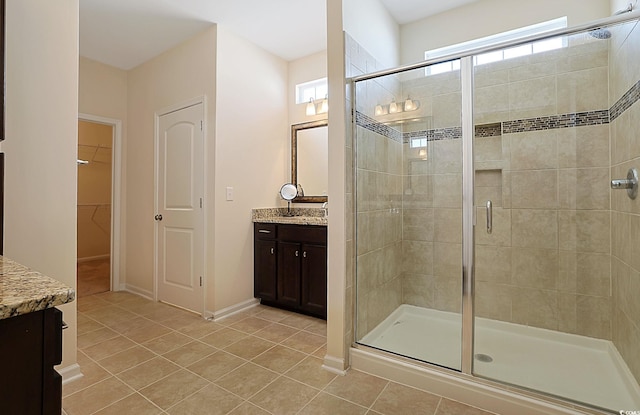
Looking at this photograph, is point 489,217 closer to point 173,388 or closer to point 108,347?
point 173,388

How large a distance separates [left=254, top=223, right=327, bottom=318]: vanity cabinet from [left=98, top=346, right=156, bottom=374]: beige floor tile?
47.1 inches

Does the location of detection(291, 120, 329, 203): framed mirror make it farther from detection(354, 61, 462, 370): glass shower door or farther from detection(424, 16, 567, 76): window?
detection(424, 16, 567, 76): window

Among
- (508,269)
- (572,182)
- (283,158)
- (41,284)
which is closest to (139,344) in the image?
(41,284)

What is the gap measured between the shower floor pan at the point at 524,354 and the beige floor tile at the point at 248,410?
794mm

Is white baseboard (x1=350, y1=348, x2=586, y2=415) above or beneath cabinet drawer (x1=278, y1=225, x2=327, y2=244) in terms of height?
beneath

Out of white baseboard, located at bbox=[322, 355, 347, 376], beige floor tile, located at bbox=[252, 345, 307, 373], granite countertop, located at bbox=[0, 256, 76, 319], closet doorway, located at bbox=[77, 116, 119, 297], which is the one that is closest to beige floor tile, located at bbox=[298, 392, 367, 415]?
white baseboard, located at bbox=[322, 355, 347, 376]

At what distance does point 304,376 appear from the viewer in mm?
1964

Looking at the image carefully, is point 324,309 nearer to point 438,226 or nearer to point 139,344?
point 438,226

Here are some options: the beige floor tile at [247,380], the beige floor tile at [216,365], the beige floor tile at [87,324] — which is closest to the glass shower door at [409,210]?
the beige floor tile at [247,380]

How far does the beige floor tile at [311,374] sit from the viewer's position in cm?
190

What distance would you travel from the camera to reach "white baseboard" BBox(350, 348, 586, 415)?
61.0 inches

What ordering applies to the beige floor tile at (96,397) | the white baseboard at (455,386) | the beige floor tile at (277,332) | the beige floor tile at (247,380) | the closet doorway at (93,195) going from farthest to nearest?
the closet doorway at (93,195) < the beige floor tile at (277,332) < the beige floor tile at (247,380) < the beige floor tile at (96,397) < the white baseboard at (455,386)

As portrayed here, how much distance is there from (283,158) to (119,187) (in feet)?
6.72

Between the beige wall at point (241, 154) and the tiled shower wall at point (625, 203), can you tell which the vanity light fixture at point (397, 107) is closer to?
the tiled shower wall at point (625, 203)
